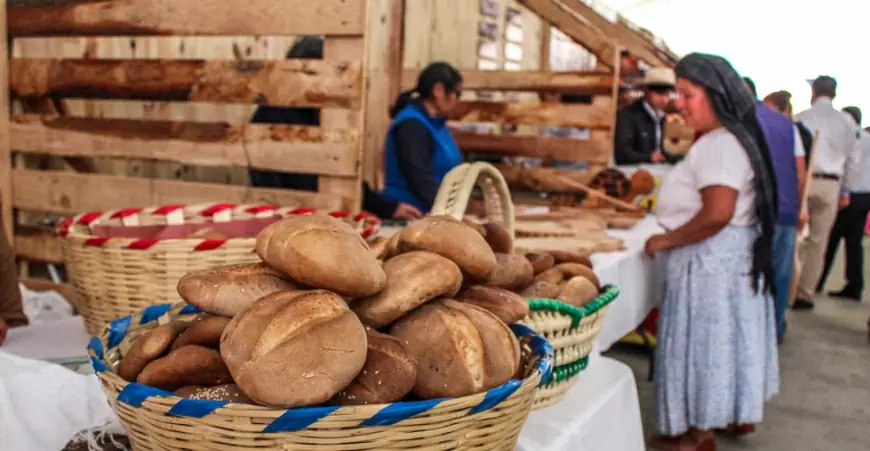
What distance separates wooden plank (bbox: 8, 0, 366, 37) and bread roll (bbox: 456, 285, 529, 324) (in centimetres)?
139

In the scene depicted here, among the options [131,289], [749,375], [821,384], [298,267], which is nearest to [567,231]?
[749,375]

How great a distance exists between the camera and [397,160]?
347 centimetres

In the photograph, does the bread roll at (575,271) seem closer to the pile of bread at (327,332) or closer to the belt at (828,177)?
the pile of bread at (327,332)

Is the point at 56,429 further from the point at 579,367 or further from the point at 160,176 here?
the point at 160,176

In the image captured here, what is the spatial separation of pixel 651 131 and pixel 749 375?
Result: 9.21 feet

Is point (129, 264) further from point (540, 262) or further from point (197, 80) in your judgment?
point (197, 80)

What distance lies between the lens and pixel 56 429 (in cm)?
102

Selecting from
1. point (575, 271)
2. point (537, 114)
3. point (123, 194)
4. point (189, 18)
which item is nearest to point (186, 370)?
point (575, 271)

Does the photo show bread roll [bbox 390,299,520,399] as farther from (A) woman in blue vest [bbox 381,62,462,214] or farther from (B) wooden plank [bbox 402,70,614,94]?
(B) wooden plank [bbox 402,70,614,94]

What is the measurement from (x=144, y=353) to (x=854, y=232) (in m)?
7.46

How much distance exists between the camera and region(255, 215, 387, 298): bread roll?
0.83m

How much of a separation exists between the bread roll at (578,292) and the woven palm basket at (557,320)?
Result: 28 mm

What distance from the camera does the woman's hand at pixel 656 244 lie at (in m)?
2.74

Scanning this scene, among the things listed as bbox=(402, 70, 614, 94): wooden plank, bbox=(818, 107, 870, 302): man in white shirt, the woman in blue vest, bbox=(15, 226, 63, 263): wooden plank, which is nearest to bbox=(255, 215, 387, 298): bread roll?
the woman in blue vest
